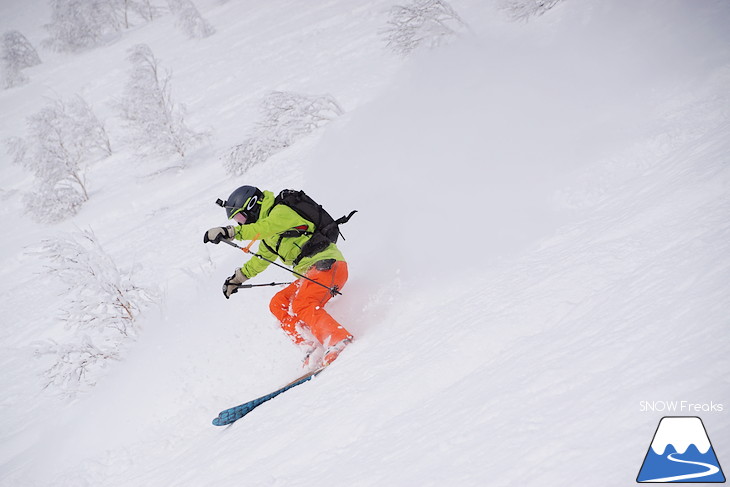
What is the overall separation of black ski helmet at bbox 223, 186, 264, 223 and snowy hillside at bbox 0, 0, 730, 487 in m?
1.61

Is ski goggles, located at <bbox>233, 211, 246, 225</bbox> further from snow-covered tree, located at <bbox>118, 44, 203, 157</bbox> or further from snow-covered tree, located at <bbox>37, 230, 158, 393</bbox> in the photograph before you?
snow-covered tree, located at <bbox>118, 44, 203, 157</bbox>

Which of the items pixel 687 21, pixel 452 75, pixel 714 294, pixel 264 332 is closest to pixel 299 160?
pixel 452 75

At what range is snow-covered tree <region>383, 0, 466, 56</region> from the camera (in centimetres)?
1138

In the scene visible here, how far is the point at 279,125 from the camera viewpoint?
446 inches

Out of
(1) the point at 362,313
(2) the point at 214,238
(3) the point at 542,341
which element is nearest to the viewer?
(3) the point at 542,341

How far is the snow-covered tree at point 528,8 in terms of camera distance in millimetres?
10758

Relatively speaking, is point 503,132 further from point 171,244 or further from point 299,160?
point 171,244

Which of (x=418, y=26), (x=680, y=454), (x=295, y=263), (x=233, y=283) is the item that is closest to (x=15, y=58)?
(x=418, y=26)

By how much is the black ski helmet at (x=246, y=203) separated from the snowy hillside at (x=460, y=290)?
161 centimetres

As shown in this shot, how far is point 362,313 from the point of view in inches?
187

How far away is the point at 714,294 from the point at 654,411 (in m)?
0.80

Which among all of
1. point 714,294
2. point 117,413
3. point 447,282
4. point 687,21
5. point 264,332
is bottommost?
point 117,413

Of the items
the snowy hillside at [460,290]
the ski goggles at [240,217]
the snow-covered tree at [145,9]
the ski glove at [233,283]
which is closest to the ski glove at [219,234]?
the ski goggles at [240,217]

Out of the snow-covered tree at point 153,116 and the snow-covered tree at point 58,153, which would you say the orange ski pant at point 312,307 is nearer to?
the snow-covered tree at point 153,116
